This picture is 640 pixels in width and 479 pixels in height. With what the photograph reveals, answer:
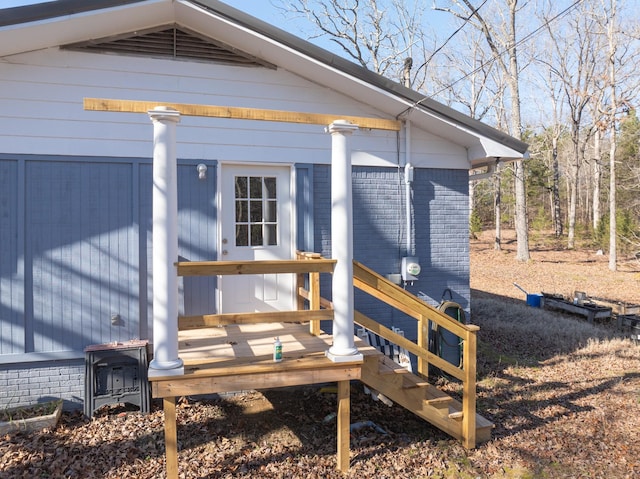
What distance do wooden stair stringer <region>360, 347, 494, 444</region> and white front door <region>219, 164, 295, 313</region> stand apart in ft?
5.24

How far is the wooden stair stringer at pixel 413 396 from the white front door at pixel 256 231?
160cm

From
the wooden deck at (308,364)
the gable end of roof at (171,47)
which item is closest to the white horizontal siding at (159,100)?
the gable end of roof at (171,47)

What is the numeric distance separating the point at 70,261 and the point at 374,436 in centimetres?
349

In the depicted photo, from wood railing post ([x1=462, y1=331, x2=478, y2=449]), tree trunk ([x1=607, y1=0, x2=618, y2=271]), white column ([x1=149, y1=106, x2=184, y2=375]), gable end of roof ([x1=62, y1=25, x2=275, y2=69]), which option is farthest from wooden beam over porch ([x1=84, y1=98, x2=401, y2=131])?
tree trunk ([x1=607, y1=0, x2=618, y2=271])

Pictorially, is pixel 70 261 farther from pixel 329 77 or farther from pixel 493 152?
pixel 493 152

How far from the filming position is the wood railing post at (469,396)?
4.11 metres

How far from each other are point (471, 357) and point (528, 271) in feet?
42.8

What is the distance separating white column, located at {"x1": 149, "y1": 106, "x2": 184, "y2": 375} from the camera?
3.37 metres

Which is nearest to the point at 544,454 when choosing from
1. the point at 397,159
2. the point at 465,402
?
the point at 465,402

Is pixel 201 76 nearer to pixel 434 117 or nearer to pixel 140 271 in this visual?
pixel 140 271

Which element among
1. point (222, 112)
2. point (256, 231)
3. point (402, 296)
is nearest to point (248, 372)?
point (402, 296)

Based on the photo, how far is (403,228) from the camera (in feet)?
19.1

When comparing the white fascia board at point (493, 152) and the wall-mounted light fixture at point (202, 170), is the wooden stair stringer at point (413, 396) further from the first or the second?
the white fascia board at point (493, 152)

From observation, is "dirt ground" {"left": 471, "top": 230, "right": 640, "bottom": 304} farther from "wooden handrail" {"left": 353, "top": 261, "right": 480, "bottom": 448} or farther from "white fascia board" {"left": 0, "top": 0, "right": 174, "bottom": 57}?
"white fascia board" {"left": 0, "top": 0, "right": 174, "bottom": 57}
